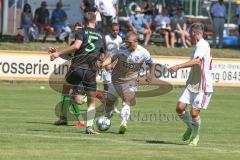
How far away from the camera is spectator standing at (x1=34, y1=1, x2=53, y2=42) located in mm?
36656

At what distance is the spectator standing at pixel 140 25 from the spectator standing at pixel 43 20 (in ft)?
12.3

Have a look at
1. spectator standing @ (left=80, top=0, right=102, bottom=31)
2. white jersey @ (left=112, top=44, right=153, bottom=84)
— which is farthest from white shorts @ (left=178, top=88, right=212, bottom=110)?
spectator standing @ (left=80, top=0, right=102, bottom=31)

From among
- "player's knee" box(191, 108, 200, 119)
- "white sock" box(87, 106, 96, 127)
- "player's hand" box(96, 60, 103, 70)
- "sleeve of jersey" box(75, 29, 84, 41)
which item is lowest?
"white sock" box(87, 106, 96, 127)

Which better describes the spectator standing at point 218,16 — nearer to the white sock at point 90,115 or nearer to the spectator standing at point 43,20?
the spectator standing at point 43,20

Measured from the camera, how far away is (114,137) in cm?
1580

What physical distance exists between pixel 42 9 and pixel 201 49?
23216 mm

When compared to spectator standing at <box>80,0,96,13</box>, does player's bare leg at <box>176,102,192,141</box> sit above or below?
below

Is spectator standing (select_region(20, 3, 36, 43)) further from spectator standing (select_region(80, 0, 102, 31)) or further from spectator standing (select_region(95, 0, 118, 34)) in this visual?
spectator standing (select_region(95, 0, 118, 34))

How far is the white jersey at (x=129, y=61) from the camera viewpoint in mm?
17109

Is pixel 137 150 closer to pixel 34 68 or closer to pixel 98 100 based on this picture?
pixel 98 100

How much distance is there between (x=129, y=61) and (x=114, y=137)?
204cm

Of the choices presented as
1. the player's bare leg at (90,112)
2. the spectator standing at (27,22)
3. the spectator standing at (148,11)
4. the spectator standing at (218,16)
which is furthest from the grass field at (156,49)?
the player's bare leg at (90,112)

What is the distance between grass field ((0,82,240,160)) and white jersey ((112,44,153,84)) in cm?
118

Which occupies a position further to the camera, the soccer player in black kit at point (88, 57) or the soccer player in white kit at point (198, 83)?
the soccer player in black kit at point (88, 57)
